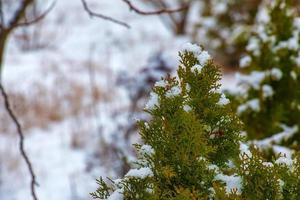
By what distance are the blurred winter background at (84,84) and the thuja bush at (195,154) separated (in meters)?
2.08

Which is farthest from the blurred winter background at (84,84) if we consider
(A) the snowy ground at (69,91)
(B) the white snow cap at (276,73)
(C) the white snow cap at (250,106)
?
(B) the white snow cap at (276,73)

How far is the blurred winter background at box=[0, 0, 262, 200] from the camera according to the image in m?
5.93

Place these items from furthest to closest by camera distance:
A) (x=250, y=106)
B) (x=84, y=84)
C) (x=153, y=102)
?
(x=84, y=84), (x=250, y=106), (x=153, y=102)

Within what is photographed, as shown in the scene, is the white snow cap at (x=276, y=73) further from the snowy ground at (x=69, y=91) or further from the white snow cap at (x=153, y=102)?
the snowy ground at (x=69, y=91)

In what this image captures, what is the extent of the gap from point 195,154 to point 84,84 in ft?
24.4

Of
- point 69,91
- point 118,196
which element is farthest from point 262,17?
point 118,196

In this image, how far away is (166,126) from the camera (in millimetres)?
1426

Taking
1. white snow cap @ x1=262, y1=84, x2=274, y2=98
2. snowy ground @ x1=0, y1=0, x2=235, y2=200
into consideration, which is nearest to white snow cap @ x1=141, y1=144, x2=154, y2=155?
white snow cap @ x1=262, y1=84, x2=274, y2=98

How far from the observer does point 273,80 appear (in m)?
3.68

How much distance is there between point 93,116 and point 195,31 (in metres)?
3.66

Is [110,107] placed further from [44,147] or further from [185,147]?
[185,147]

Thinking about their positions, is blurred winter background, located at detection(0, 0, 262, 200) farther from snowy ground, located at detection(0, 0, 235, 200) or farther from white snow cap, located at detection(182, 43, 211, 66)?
white snow cap, located at detection(182, 43, 211, 66)

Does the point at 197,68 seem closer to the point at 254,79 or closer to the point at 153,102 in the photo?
the point at 153,102

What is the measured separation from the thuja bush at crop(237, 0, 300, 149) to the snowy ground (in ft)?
7.28
